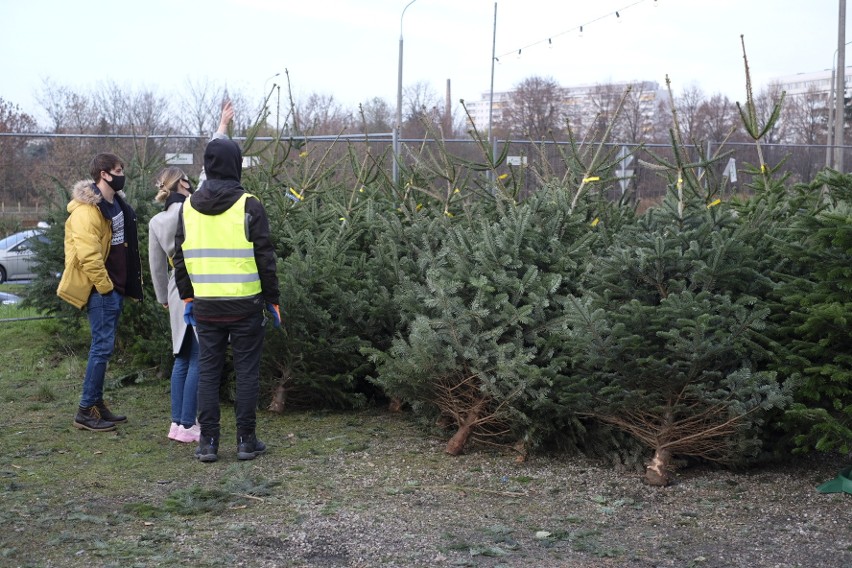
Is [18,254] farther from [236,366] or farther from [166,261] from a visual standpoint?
[236,366]

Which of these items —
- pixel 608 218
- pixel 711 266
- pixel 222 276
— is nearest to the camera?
pixel 711 266

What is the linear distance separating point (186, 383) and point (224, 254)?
4.08 ft

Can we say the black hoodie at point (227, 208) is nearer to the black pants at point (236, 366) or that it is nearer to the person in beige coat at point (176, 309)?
the black pants at point (236, 366)

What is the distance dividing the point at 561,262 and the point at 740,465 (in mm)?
1664

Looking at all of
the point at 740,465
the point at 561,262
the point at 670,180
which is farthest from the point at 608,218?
the point at 740,465

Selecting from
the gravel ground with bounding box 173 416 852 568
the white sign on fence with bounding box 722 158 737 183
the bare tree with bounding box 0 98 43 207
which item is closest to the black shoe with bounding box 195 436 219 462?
the gravel ground with bounding box 173 416 852 568

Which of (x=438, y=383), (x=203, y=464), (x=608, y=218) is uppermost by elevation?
(x=608, y=218)

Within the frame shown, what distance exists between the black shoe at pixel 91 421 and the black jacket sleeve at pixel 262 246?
1851 mm

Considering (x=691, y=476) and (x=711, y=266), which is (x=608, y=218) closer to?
(x=711, y=266)

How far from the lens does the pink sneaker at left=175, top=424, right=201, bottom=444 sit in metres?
6.52

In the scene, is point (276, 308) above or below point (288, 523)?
above

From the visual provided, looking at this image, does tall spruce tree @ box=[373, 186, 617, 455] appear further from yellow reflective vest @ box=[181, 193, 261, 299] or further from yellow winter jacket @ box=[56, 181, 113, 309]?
yellow winter jacket @ box=[56, 181, 113, 309]

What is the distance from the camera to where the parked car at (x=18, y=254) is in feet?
32.8

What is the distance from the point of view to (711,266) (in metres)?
5.40
